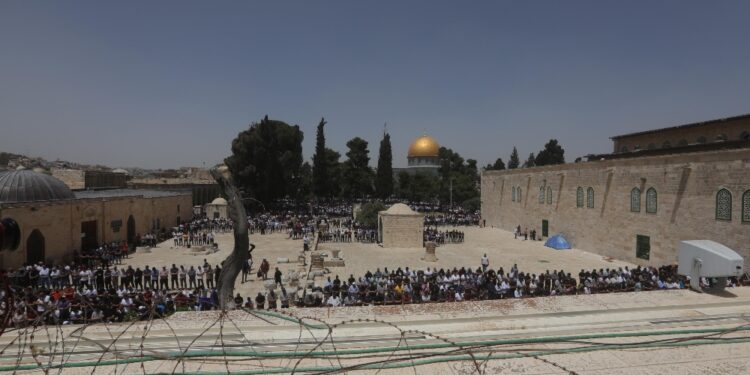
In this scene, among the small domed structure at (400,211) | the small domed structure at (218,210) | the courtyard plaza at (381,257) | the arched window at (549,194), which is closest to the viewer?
the courtyard plaza at (381,257)

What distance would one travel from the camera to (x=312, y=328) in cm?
449

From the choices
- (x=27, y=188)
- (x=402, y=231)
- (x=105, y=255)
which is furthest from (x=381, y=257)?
(x=27, y=188)

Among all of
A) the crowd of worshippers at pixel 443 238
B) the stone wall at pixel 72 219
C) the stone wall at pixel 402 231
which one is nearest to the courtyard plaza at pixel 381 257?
the stone wall at pixel 402 231

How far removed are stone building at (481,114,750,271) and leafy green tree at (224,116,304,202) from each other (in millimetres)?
23177

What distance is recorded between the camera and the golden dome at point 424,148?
59406mm

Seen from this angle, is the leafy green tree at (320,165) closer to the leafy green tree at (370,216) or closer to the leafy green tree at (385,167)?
the leafy green tree at (385,167)

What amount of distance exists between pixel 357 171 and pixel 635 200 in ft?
117

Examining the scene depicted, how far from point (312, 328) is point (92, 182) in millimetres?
42626

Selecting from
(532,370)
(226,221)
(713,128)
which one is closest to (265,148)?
(226,221)

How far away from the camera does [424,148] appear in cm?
5956

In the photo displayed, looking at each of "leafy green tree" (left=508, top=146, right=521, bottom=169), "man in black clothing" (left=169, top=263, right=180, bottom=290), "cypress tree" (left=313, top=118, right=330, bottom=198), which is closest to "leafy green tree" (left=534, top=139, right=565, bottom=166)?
"leafy green tree" (left=508, top=146, right=521, bottom=169)

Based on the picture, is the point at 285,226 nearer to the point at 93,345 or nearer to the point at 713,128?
the point at 93,345

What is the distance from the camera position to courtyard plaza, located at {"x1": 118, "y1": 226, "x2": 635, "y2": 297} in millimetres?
17391

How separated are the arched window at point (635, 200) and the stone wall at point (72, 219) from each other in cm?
2391
